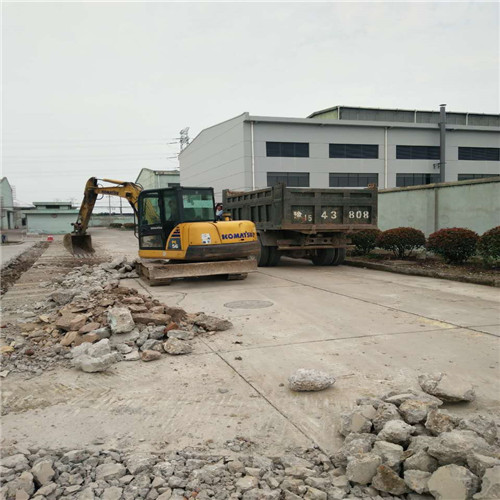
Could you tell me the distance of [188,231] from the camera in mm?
11102

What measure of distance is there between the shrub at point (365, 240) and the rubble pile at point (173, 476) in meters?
13.3

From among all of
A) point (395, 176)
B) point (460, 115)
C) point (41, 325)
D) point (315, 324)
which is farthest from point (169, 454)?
point (460, 115)

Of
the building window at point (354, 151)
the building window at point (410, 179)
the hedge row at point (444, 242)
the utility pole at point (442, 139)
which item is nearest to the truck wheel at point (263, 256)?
the hedge row at point (444, 242)

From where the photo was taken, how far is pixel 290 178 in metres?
38.5

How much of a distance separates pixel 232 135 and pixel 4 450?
3650cm

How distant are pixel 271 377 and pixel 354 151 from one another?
37601 millimetres

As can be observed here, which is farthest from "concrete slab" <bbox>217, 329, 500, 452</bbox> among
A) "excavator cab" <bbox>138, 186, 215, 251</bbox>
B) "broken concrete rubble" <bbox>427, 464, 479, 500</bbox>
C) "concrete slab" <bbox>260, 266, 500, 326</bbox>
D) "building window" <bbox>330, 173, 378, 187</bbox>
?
→ "building window" <bbox>330, 173, 378, 187</bbox>

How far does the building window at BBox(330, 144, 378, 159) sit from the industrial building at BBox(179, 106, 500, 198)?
9cm

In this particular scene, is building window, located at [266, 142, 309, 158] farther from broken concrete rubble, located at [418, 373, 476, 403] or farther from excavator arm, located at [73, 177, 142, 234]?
broken concrete rubble, located at [418, 373, 476, 403]

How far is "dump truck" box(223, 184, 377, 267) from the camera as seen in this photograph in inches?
512

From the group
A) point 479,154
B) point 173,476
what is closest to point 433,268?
point 173,476

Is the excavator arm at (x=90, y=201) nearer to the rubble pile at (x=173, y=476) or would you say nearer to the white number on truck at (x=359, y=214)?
the white number on truck at (x=359, y=214)

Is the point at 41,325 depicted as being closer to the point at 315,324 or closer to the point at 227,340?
the point at 227,340

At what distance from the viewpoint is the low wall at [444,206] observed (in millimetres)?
14375
